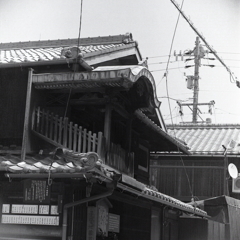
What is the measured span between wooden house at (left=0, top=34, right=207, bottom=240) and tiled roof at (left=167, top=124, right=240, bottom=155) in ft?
34.8

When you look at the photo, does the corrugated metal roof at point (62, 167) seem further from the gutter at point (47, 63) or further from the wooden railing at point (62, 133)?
the gutter at point (47, 63)

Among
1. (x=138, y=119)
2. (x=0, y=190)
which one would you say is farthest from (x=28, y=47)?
(x=0, y=190)

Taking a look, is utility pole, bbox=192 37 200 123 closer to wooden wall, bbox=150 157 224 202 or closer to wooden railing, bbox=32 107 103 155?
wooden wall, bbox=150 157 224 202

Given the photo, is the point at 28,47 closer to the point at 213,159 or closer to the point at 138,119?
the point at 138,119

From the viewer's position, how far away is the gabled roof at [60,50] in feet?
40.4

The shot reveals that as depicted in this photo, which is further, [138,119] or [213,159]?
[213,159]

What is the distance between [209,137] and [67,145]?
58.4 feet

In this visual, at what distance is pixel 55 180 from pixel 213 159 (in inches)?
A: 618

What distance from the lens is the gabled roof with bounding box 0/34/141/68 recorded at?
40.4 feet

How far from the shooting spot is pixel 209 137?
28719 mm

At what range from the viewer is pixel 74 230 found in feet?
37.7

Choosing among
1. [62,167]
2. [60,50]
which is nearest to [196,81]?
[60,50]

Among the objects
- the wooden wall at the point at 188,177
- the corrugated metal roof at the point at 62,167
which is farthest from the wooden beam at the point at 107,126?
the wooden wall at the point at 188,177

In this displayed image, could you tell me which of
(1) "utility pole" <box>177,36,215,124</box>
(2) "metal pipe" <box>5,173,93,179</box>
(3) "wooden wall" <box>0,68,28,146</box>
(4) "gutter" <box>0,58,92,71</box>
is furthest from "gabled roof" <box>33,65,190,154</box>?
(1) "utility pole" <box>177,36,215,124</box>
